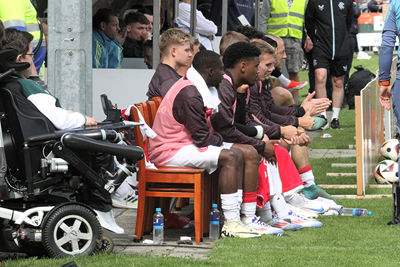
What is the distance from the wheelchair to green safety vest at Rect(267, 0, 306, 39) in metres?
10.6

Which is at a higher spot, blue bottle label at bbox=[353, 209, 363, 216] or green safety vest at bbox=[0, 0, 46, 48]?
green safety vest at bbox=[0, 0, 46, 48]

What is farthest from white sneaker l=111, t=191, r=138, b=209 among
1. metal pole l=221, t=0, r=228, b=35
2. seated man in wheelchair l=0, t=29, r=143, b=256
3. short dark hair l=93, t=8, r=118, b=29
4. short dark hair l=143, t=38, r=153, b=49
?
metal pole l=221, t=0, r=228, b=35

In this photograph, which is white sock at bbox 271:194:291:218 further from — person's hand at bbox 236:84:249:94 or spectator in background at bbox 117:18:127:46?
spectator in background at bbox 117:18:127:46

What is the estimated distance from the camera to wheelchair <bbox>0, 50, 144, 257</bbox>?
674 centimetres

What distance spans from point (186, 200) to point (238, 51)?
1954 millimetres

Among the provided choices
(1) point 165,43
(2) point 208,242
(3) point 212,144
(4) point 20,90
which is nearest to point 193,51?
(1) point 165,43

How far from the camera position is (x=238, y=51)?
8789 mm

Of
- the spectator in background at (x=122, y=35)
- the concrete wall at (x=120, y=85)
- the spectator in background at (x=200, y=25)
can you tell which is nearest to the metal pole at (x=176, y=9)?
the spectator in background at (x=200, y=25)

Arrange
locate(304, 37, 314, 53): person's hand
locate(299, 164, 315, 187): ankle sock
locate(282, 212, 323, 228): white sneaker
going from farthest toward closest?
locate(304, 37, 314, 53): person's hand < locate(299, 164, 315, 187): ankle sock < locate(282, 212, 323, 228): white sneaker

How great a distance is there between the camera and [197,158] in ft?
26.2

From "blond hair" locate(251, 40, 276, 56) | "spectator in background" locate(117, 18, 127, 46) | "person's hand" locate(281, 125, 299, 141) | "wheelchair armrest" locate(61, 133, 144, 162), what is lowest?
"person's hand" locate(281, 125, 299, 141)

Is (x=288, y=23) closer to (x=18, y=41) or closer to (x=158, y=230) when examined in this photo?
(x=158, y=230)

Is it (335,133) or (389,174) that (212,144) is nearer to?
(389,174)

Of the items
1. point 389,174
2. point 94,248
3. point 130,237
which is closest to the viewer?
point 94,248
